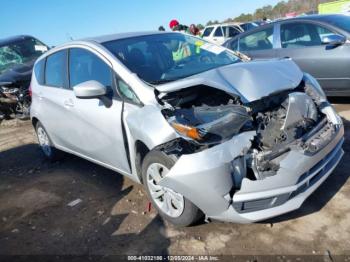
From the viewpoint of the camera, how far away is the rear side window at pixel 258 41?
7133mm

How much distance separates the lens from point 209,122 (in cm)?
315

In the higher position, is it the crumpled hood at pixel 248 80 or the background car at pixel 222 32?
the crumpled hood at pixel 248 80

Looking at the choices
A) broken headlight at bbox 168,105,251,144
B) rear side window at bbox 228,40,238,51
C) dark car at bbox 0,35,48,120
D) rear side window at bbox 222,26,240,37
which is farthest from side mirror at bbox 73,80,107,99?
rear side window at bbox 222,26,240,37

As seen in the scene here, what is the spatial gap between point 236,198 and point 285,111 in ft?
3.13

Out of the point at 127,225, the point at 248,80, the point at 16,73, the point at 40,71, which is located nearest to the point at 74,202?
the point at 127,225

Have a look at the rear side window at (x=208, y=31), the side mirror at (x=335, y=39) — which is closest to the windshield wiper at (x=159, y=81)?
the side mirror at (x=335, y=39)

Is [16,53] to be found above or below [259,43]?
below

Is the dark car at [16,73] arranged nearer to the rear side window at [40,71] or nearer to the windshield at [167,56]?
the rear side window at [40,71]

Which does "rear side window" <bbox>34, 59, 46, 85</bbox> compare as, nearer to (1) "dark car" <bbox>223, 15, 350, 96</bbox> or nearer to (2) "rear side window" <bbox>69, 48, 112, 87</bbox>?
(2) "rear side window" <bbox>69, 48, 112, 87</bbox>

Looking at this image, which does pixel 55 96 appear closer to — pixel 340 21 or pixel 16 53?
pixel 340 21

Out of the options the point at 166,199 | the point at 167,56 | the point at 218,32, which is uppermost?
the point at 167,56

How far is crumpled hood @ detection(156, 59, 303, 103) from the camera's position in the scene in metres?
3.27

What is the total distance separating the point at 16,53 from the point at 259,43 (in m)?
7.07

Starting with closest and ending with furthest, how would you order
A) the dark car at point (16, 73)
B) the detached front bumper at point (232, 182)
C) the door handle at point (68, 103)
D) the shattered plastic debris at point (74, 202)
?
1. the detached front bumper at point (232, 182)
2. the shattered plastic debris at point (74, 202)
3. the door handle at point (68, 103)
4. the dark car at point (16, 73)
